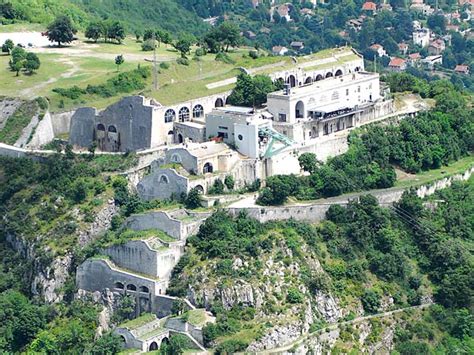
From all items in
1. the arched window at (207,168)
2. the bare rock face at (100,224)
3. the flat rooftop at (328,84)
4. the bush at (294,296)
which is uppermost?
the flat rooftop at (328,84)

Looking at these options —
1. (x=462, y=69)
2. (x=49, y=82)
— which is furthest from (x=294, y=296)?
(x=462, y=69)

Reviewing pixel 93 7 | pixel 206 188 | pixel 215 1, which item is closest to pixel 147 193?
pixel 206 188

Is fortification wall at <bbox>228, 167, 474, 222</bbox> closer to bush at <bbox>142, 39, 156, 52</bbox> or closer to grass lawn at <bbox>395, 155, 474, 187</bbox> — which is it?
grass lawn at <bbox>395, 155, 474, 187</bbox>

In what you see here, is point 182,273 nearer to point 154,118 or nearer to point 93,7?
point 154,118

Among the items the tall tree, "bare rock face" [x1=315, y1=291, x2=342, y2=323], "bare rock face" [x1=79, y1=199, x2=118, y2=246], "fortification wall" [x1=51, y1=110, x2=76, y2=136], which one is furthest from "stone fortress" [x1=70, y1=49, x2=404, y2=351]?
the tall tree

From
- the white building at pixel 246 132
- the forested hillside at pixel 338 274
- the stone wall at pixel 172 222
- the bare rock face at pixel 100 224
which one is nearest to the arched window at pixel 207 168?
Answer: the white building at pixel 246 132

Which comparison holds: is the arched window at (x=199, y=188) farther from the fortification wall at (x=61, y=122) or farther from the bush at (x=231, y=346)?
the fortification wall at (x=61, y=122)

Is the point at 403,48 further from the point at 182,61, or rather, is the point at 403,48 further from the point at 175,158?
the point at 175,158
